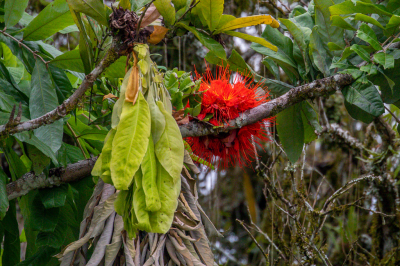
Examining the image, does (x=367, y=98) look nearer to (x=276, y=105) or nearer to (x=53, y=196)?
(x=276, y=105)

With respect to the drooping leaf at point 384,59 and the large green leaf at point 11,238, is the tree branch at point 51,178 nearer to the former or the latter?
the large green leaf at point 11,238

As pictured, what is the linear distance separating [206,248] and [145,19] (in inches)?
19.3

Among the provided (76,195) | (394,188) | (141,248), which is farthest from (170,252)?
(394,188)

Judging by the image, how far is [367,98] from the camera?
94 centimetres

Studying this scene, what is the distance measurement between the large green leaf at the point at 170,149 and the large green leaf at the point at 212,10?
0.25 m

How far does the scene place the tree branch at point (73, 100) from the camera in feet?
2.40

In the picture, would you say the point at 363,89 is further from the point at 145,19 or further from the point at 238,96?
the point at 145,19

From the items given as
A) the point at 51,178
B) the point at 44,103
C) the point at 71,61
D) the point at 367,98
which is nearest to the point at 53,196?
the point at 51,178

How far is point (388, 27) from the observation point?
90 centimetres

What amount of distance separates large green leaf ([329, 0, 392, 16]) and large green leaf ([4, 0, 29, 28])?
791 mm

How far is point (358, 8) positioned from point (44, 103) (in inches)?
30.5

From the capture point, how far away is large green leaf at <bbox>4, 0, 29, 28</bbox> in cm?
101

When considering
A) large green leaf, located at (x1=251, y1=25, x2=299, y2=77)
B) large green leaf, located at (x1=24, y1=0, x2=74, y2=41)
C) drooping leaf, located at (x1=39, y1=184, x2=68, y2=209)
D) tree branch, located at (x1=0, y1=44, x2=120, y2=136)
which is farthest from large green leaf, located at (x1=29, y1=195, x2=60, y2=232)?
large green leaf, located at (x1=251, y1=25, x2=299, y2=77)

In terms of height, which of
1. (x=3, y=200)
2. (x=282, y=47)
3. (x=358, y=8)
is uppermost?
(x=358, y=8)
